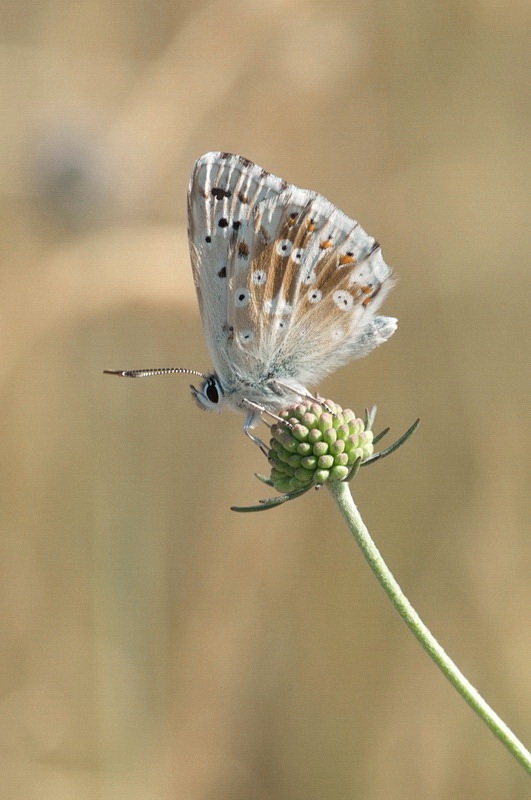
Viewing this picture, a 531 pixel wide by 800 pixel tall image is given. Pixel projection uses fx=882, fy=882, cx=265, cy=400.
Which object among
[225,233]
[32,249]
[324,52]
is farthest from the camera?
[324,52]

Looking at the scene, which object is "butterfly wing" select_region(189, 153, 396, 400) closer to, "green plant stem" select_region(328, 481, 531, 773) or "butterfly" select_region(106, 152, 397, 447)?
"butterfly" select_region(106, 152, 397, 447)

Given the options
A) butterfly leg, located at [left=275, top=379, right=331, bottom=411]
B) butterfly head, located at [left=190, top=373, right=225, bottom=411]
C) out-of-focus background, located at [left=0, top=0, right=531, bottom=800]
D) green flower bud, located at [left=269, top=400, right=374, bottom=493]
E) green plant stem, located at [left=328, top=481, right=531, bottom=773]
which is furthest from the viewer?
out-of-focus background, located at [left=0, top=0, right=531, bottom=800]

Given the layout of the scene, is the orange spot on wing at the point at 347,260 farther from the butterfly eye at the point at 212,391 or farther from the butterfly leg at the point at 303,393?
the butterfly eye at the point at 212,391

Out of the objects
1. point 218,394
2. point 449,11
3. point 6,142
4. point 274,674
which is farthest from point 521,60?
point 274,674

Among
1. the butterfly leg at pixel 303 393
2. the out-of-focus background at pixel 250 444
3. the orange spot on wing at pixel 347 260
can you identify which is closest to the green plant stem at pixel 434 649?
the butterfly leg at pixel 303 393

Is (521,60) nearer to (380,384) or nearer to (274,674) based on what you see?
(380,384)

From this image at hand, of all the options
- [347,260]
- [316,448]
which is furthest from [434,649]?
[347,260]

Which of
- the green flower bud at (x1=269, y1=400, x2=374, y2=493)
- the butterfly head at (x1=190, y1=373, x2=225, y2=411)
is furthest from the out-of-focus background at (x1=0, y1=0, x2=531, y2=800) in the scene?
the green flower bud at (x1=269, y1=400, x2=374, y2=493)
